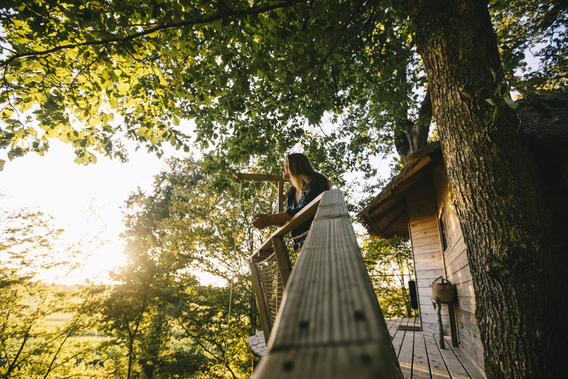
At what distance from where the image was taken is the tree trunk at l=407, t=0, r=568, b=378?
1443 millimetres

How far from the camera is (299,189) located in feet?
8.57

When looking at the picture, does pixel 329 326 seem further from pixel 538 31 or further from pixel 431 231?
pixel 538 31

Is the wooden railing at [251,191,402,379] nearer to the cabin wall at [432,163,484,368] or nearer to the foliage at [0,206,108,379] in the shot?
the cabin wall at [432,163,484,368]

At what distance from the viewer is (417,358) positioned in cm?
297

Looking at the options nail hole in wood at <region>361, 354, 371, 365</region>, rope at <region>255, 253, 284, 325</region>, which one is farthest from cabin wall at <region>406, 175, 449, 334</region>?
nail hole in wood at <region>361, 354, 371, 365</region>

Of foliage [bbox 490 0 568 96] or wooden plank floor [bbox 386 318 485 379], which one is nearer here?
wooden plank floor [bbox 386 318 485 379]

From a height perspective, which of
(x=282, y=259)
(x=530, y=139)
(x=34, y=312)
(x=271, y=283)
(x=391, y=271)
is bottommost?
(x=34, y=312)

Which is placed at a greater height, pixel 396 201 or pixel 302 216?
pixel 396 201

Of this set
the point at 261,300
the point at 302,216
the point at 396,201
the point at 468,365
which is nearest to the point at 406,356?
the point at 468,365

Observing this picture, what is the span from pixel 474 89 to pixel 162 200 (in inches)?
760

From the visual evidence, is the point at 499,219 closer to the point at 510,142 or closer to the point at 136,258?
the point at 510,142

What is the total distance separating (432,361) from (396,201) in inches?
141

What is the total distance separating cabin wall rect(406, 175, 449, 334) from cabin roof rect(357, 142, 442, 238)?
1.24 ft

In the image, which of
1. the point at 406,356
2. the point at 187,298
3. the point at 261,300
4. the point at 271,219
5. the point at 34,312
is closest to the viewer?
the point at 271,219
